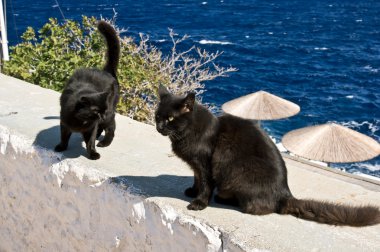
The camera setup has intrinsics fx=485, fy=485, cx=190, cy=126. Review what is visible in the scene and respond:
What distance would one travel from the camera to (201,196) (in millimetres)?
2672

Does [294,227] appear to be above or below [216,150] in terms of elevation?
below

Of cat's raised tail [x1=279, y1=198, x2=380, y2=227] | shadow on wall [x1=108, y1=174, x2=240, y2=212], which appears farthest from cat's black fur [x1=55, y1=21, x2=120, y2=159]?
cat's raised tail [x1=279, y1=198, x2=380, y2=227]

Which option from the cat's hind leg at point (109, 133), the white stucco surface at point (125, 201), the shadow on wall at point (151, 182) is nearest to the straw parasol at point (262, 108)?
the white stucco surface at point (125, 201)

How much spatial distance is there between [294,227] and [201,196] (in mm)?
533

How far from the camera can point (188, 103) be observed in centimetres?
272

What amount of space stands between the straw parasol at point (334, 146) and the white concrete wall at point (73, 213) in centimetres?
404

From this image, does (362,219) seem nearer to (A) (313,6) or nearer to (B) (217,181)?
(B) (217,181)

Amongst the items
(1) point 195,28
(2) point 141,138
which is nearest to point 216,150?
(2) point 141,138

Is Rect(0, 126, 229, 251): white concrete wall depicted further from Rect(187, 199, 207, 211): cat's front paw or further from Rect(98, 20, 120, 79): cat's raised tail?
Rect(98, 20, 120, 79): cat's raised tail

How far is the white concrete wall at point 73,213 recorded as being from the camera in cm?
253

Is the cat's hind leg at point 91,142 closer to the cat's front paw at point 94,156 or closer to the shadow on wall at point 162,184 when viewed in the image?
the cat's front paw at point 94,156

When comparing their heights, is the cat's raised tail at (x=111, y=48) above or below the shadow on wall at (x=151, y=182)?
above

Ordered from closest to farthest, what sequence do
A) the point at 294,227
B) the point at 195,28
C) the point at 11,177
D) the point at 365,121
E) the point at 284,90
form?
1. the point at 294,227
2. the point at 11,177
3. the point at 365,121
4. the point at 284,90
5. the point at 195,28

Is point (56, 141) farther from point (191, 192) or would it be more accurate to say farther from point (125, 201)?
point (191, 192)
